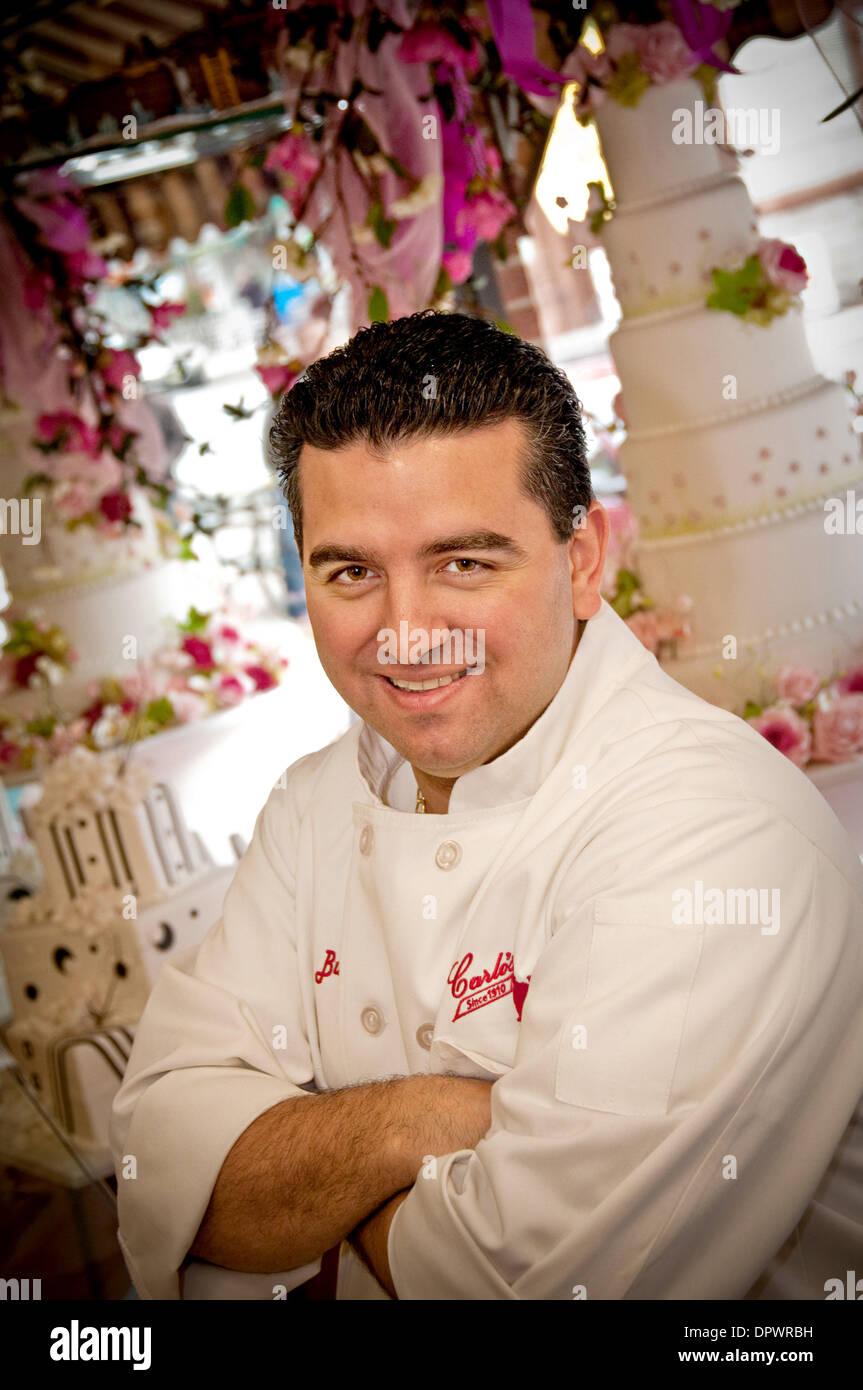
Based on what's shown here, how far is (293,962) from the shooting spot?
1.70 m

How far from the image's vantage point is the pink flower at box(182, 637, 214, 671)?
360 centimetres

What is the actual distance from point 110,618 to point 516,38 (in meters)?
2.18

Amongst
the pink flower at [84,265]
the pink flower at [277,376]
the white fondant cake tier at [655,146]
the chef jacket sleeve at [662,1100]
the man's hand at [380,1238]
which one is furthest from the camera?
the pink flower at [84,265]

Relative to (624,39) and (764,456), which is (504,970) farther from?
(624,39)

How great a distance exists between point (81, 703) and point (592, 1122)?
9.11ft

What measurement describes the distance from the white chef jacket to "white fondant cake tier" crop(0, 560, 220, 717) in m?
2.02

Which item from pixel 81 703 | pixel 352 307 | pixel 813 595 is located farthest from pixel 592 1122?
pixel 81 703

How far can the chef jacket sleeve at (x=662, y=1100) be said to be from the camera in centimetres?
120

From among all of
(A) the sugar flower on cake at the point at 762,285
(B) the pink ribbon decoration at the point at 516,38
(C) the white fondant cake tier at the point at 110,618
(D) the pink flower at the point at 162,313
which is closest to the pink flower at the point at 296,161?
(B) the pink ribbon decoration at the point at 516,38

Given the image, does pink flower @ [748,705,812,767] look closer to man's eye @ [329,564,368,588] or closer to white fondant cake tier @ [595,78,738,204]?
white fondant cake tier @ [595,78,738,204]

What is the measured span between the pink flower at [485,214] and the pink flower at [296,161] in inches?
11.8

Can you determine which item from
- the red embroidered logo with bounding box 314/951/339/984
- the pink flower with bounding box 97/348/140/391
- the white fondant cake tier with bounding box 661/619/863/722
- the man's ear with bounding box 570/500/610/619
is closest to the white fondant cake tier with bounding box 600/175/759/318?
the white fondant cake tier with bounding box 661/619/863/722

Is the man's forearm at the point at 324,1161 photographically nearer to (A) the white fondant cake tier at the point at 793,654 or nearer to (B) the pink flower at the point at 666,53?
(A) the white fondant cake tier at the point at 793,654
